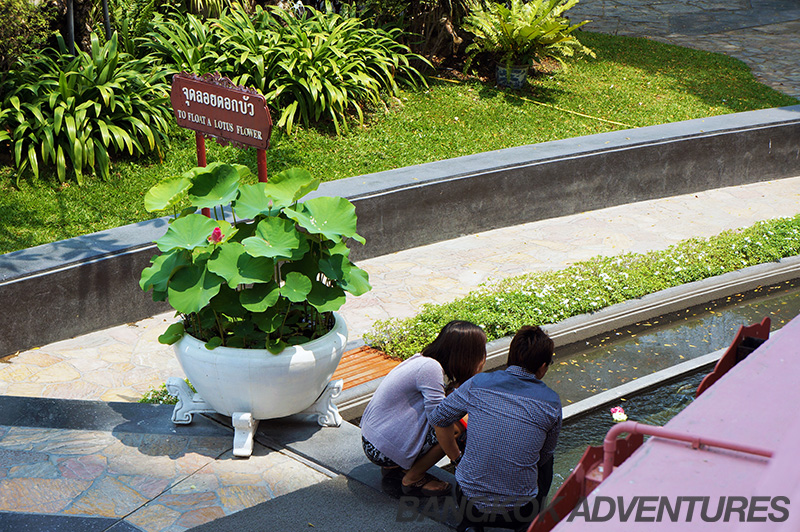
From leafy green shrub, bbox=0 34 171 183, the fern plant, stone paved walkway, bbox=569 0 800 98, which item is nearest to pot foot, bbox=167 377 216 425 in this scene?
leafy green shrub, bbox=0 34 171 183

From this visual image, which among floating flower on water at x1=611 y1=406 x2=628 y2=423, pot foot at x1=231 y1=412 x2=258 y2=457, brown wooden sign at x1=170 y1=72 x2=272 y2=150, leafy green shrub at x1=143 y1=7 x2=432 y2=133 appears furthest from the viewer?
leafy green shrub at x1=143 y1=7 x2=432 y2=133

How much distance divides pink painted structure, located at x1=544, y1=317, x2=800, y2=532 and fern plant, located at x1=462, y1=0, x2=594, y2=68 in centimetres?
926

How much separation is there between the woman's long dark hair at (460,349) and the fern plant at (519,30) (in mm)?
7753

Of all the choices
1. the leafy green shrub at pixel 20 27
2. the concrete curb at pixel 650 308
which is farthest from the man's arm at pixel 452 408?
the leafy green shrub at pixel 20 27

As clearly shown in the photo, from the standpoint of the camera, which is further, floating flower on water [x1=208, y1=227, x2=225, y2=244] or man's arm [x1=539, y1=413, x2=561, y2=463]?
floating flower on water [x1=208, y1=227, x2=225, y2=244]

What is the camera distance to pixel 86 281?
621 centimetres

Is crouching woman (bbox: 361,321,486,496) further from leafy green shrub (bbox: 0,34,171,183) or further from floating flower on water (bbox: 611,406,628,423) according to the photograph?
leafy green shrub (bbox: 0,34,171,183)

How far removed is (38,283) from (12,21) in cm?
327

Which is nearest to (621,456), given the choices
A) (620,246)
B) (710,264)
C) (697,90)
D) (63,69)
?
(710,264)

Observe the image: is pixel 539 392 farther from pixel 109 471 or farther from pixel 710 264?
pixel 710 264

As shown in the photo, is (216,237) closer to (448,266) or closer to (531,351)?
(531,351)

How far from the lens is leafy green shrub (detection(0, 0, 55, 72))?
760 cm

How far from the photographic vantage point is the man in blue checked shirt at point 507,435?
3451 millimetres
